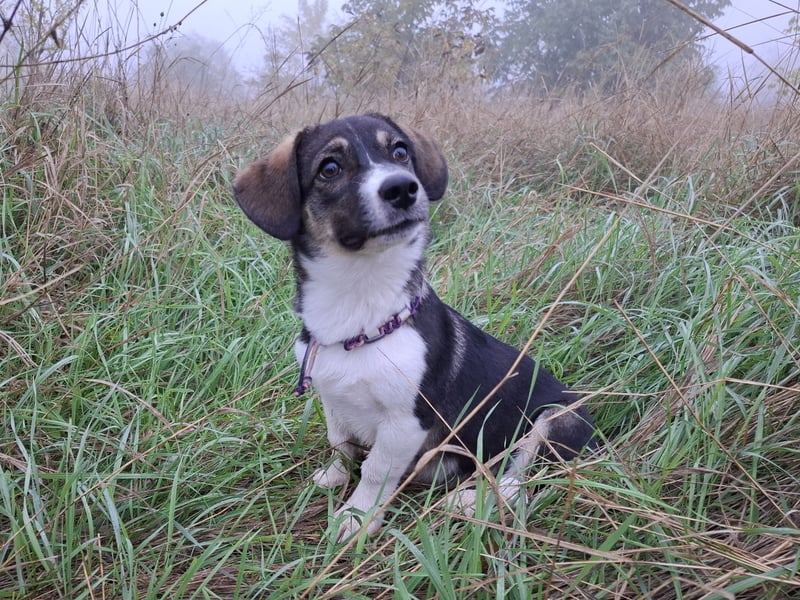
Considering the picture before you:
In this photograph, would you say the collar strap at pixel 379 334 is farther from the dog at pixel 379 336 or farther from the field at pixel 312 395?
the field at pixel 312 395

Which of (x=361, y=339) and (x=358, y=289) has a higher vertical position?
(x=358, y=289)

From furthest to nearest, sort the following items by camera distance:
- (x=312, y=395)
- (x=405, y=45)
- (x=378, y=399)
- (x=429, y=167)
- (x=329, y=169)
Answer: (x=405, y=45) → (x=312, y=395) → (x=429, y=167) → (x=329, y=169) → (x=378, y=399)

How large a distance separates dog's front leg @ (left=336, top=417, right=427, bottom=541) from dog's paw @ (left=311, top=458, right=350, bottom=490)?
0.17 metres

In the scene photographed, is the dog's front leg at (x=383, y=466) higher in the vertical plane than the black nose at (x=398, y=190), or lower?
lower

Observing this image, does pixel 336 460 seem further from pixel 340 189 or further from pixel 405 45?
pixel 405 45

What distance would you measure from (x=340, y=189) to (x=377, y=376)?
0.65 metres

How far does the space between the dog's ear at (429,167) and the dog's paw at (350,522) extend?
1217 millimetres

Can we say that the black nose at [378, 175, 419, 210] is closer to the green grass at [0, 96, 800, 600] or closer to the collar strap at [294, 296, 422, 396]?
the collar strap at [294, 296, 422, 396]

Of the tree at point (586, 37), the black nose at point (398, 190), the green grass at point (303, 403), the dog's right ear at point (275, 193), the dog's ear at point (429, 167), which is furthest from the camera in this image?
the tree at point (586, 37)

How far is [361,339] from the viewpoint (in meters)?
2.00

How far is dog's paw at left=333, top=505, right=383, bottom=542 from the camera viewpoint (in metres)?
1.91

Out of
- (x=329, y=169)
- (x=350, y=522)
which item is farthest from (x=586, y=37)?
(x=350, y=522)

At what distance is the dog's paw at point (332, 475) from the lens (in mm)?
2252

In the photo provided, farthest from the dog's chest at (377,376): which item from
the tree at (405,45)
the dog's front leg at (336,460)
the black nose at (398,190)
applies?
the tree at (405,45)
